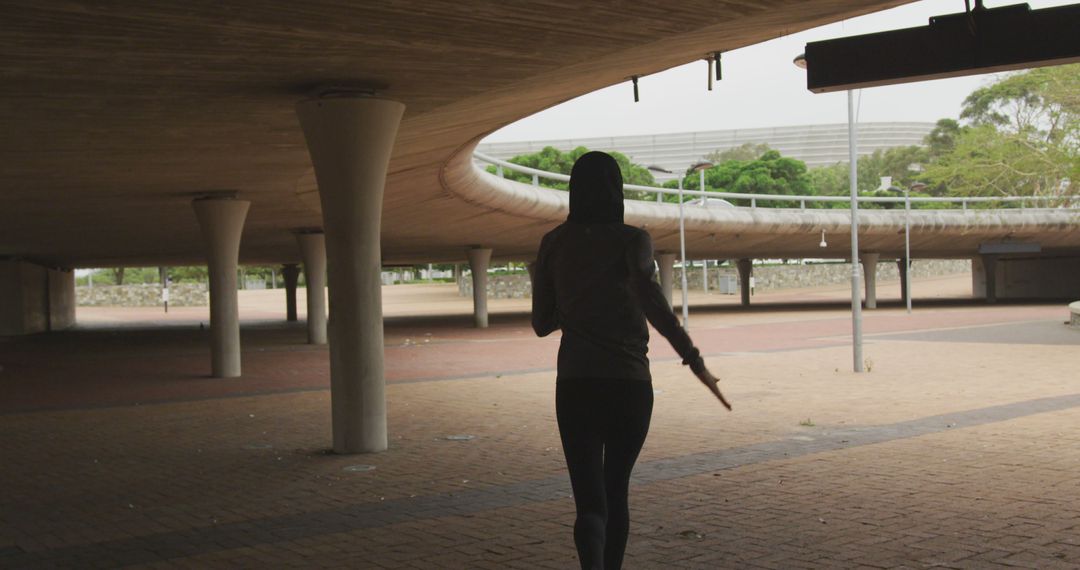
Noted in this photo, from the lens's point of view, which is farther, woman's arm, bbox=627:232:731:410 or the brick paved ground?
the brick paved ground

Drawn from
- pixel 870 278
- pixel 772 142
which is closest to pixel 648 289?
pixel 870 278

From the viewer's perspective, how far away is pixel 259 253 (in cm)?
4541

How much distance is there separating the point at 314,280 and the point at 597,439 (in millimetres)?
30196

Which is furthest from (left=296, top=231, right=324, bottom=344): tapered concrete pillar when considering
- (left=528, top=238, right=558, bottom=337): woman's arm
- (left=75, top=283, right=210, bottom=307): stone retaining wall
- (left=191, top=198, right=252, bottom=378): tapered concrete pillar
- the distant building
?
the distant building

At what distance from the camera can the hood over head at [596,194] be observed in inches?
179

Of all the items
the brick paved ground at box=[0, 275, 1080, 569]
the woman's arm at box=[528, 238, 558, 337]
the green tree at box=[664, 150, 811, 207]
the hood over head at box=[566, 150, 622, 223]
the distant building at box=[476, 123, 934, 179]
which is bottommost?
the brick paved ground at box=[0, 275, 1080, 569]

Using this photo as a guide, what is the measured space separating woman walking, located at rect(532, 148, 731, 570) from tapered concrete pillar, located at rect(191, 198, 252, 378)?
1652 centimetres

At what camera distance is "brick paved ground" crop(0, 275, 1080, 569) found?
21.4 ft

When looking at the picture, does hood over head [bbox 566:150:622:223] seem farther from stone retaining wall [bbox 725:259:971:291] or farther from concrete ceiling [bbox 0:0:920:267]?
stone retaining wall [bbox 725:259:971:291]

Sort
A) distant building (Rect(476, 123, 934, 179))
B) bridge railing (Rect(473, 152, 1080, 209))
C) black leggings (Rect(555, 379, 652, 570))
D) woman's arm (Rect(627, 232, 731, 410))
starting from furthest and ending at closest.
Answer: distant building (Rect(476, 123, 934, 179))
bridge railing (Rect(473, 152, 1080, 209))
woman's arm (Rect(627, 232, 731, 410))
black leggings (Rect(555, 379, 652, 570))

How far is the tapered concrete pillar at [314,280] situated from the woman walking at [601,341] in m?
28.3

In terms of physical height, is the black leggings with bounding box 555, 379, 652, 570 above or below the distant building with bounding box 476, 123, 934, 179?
below

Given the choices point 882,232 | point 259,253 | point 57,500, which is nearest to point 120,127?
point 57,500

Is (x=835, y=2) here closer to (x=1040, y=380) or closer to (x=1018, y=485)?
(x=1018, y=485)
